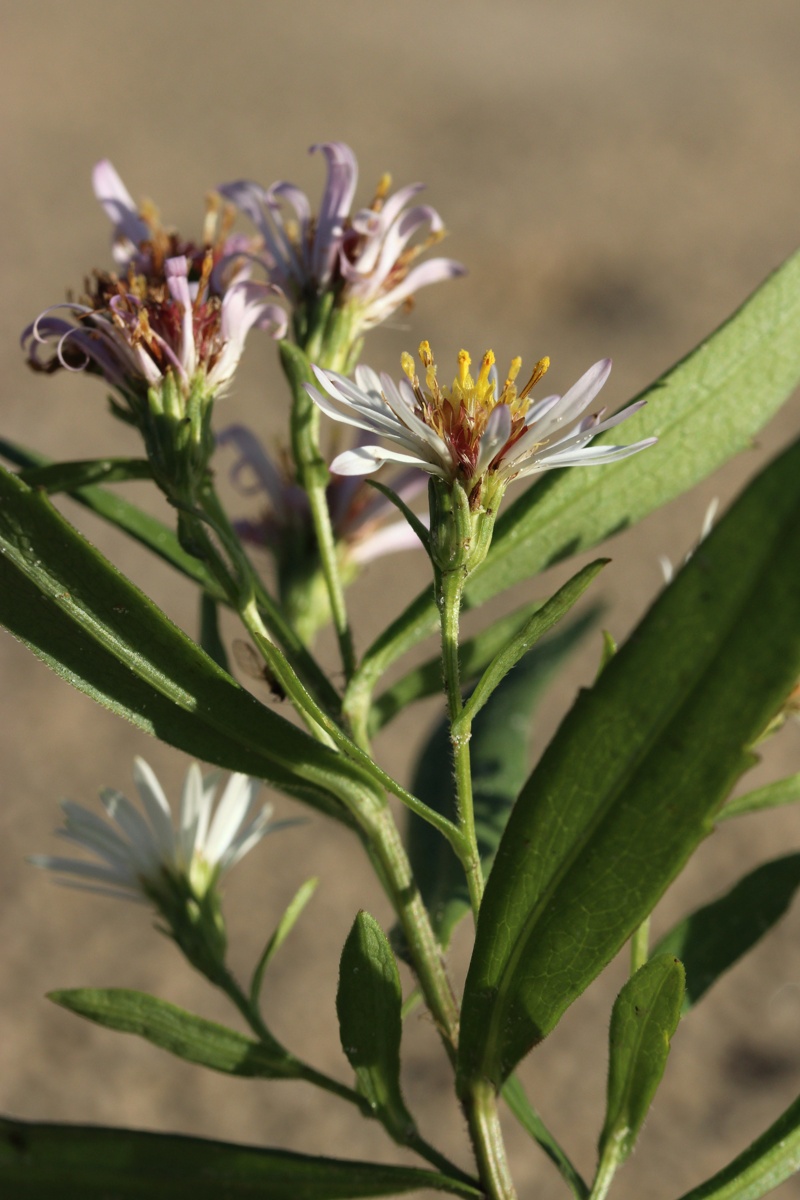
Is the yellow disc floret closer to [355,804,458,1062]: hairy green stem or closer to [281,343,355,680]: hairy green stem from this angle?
[281,343,355,680]: hairy green stem

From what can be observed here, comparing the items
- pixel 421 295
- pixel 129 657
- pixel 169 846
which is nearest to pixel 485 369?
pixel 129 657

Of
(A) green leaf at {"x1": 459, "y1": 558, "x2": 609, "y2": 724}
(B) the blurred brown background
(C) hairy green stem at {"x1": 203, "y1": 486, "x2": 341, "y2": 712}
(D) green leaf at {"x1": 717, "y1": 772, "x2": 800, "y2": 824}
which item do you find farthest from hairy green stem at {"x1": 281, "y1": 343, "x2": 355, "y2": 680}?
(B) the blurred brown background

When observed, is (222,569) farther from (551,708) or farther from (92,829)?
(551,708)

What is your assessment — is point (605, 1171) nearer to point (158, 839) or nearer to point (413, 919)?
A: point (413, 919)

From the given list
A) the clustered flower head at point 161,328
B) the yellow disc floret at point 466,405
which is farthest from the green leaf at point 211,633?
the yellow disc floret at point 466,405

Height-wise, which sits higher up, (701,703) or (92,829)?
(701,703)

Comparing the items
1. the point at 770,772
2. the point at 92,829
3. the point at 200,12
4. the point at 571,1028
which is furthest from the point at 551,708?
the point at 200,12

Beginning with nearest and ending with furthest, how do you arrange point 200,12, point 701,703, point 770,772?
1. point 701,703
2. point 770,772
3. point 200,12
